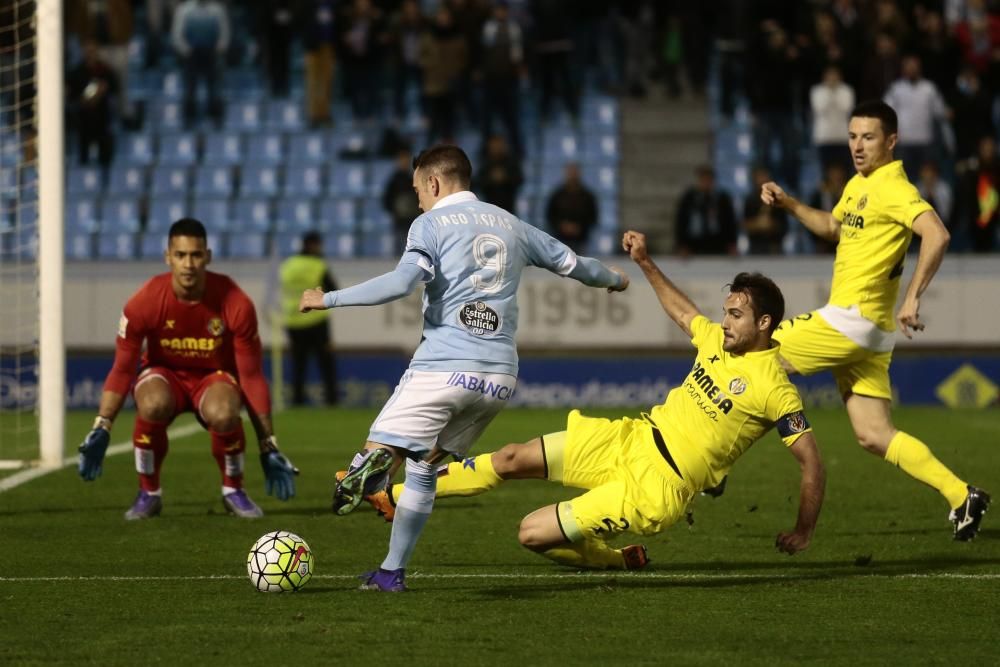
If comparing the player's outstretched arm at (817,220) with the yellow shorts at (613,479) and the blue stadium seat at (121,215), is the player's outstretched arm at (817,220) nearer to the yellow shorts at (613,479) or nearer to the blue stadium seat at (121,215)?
the yellow shorts at (613,479)

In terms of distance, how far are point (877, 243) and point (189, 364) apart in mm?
3687

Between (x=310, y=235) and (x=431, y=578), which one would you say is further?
(x=310, y=235)

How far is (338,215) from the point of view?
22734 millimetres

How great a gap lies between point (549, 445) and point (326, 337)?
1256 cm

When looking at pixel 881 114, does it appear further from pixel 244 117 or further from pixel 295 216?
pixel 244 117

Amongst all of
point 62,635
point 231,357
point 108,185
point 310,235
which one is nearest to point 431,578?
point 62,635

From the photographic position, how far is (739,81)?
23.9 m

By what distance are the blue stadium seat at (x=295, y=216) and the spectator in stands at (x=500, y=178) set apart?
303 centimetres

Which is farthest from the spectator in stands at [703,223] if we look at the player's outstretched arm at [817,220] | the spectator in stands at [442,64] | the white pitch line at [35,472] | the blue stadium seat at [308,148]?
the player's outstretched arm at [817,220]

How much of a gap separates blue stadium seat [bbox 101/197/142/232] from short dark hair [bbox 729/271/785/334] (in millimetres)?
16747

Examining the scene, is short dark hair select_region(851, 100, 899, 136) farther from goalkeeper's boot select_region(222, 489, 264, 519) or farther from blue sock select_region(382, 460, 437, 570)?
goalkeeper's boot select_region(222, 489, 264, 519)

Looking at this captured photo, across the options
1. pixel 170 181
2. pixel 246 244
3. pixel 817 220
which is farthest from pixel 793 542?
pixel 170 181

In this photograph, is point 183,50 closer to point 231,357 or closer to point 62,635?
point 231,357

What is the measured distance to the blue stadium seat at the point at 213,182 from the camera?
75.9ft
